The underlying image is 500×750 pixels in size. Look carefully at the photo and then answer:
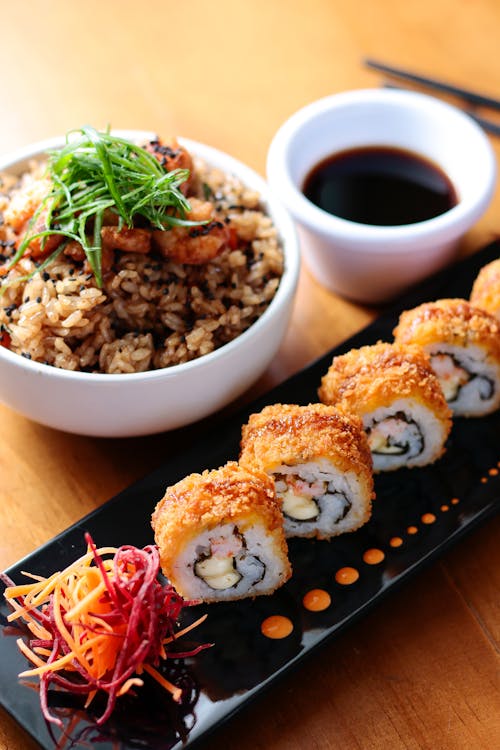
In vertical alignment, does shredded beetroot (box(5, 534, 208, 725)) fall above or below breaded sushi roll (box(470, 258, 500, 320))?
above

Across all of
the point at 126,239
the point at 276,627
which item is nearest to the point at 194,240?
the point at 126,239

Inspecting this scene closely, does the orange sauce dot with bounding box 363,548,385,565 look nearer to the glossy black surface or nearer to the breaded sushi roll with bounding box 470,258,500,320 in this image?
the glossy black surface

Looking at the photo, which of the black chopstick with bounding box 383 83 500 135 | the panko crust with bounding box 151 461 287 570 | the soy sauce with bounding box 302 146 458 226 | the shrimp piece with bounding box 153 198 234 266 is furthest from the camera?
the black chopstick with bounding box 383 83 500 135

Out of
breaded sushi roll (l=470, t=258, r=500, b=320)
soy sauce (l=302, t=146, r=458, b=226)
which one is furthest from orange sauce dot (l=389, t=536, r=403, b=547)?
soy sauce (l=302, t=146, r=458, b=226)

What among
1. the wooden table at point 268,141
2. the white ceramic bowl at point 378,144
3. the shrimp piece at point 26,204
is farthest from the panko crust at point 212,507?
the white ceramic bowl at point 378,144

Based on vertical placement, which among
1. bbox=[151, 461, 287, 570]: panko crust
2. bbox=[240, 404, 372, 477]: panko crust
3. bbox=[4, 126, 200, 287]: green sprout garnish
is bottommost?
bbox=[240, 404, 372, 477]: panko crust

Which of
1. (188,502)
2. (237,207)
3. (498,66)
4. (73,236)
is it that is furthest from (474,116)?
(188,502)

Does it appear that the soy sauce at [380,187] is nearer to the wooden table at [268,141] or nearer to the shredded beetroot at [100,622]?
the wooden table at [268,141]
